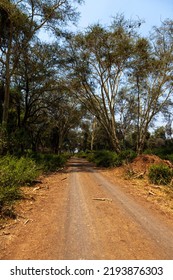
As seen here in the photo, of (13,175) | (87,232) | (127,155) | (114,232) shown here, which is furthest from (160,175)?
(127,155)

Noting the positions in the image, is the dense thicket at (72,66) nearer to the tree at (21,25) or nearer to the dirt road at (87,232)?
the tree at (21,25)

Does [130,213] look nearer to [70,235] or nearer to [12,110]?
[70,235]

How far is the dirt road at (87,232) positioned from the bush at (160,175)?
3.59 metres

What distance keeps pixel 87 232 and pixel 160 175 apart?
735cm

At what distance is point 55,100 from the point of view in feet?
82.2

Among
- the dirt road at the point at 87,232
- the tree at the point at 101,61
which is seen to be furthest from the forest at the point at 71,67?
the dirt road at the point at 87,232

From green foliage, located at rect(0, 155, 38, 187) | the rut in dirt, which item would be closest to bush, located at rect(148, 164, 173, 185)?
the rut in dirt

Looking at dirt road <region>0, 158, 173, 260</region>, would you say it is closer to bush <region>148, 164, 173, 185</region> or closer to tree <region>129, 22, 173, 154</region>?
bush <region>148, 164, 173, 185</region>

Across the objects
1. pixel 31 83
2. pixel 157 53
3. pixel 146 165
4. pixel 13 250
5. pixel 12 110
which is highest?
pixel 157 53

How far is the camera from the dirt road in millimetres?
4500

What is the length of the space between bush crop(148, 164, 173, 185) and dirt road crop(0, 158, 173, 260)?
3594 mm

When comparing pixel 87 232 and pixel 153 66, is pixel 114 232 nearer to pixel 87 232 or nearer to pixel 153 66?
pixel 87 232

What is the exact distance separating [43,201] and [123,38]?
1718 cm

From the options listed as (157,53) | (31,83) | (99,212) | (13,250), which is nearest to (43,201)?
(99,212)
